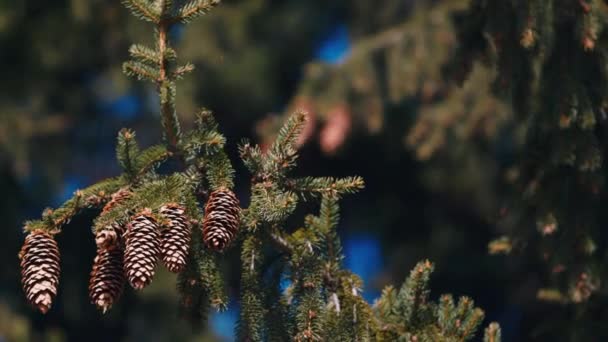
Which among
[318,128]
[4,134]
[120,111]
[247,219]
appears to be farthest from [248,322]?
[120,111]

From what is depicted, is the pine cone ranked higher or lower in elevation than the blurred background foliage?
lower

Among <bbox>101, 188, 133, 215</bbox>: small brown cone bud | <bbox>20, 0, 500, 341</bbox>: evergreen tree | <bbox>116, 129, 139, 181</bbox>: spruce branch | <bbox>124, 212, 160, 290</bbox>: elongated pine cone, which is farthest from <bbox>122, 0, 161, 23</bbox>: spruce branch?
<bbox>124, 212, 160, 290</bbox>: elongated pine cone

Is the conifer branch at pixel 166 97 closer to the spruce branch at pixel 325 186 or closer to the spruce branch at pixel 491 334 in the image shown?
the spruce branch at pixel 325 186

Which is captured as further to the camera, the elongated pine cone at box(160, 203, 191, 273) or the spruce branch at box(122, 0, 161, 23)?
the spruce branch at box(122, 0, 161, 23)

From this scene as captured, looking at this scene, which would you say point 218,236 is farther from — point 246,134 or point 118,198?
point 246,134

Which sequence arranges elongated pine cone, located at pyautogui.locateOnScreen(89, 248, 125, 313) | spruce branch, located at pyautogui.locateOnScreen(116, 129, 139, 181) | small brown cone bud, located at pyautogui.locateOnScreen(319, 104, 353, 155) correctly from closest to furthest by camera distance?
1. elongated pine cone, located at pyautogui.locateOnScreen(89, 248, 125, 313)
2. spruce branch, located at pyautogui.locateOnScreen(116, 129, 139, 181)
3. small brown cone bud, located at pyautogui.locateOnScreen(319, 104, 353, 155)

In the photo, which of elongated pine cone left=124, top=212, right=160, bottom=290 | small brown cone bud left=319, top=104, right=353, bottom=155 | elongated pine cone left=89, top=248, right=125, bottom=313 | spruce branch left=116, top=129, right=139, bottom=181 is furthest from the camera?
small brown cone bud left=319, top=104, right=353, bottom=155

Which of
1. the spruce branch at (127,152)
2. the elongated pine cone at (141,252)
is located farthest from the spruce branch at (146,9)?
the elongated pine cone at (141,252)

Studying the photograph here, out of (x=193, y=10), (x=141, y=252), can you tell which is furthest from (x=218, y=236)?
(x=193, y=10)

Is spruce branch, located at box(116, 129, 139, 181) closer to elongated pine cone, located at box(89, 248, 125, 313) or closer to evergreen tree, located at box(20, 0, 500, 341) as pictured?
evergreen tree, located at box(20, 0, 500, 341)
